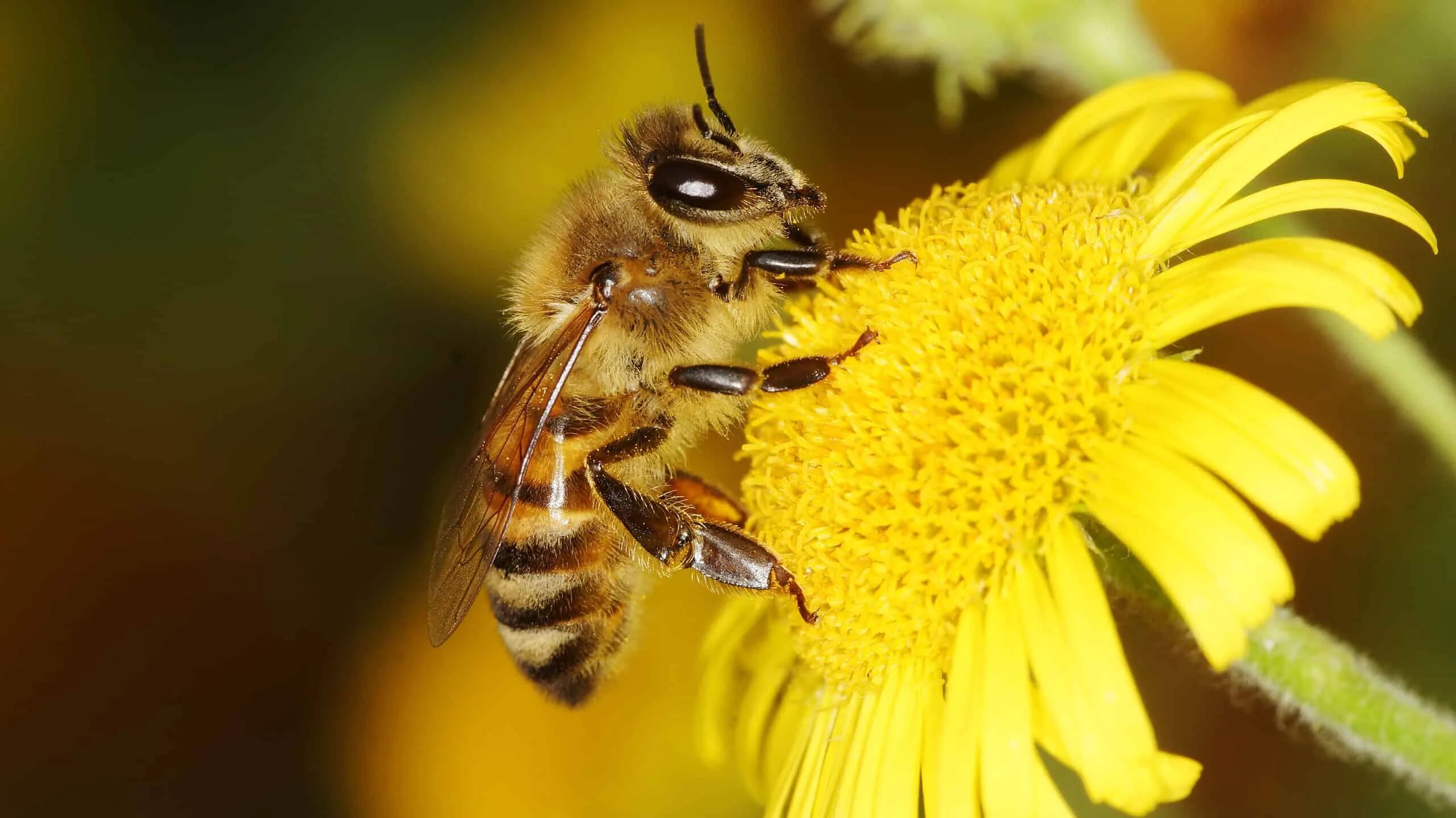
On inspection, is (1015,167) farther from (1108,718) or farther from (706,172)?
(1108,718)

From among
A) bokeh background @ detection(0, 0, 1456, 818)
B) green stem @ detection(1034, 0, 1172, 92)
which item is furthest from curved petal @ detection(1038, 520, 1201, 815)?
bokeh background @ detection(0, 0, 1456, 818)

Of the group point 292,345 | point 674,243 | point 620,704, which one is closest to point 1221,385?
point 674,243

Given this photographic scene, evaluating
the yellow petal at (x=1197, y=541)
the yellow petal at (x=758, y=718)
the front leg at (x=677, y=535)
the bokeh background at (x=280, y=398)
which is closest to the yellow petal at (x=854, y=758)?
the front leg at (x=677, y=535)

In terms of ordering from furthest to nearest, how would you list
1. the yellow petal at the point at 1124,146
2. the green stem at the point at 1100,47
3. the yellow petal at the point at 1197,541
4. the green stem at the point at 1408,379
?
the green stem at the point at 1100,47 → the yellow petal at the point at 1124,146 → the green stem at the point at 1408,379 → the yellow petal at the point at 1197,541

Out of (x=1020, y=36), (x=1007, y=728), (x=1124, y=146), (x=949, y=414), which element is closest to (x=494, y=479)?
(x=949, y=414)

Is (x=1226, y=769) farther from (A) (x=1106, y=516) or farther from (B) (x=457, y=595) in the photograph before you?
(B) (x=457, y=595)

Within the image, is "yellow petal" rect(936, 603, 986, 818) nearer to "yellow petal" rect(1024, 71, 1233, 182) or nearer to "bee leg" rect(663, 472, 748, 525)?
"bee leg" rect(663, 472, 748, 525)

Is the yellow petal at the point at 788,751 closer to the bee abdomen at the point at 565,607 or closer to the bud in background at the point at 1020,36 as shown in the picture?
the bee abdomen at the point at 565,607
